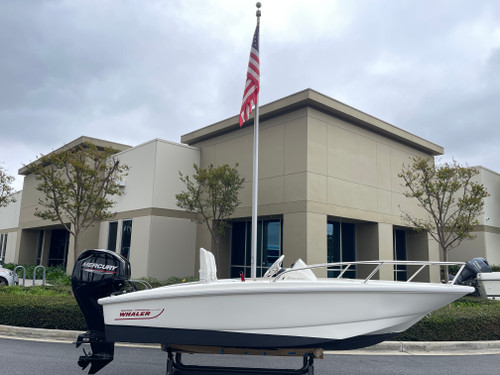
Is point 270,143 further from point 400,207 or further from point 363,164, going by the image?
point 400,207

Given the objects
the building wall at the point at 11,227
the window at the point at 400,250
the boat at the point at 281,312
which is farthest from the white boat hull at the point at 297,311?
the building wall at the point at 11,227

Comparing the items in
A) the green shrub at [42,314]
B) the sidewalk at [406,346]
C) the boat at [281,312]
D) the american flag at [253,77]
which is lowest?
the sidewalk at [406,346]

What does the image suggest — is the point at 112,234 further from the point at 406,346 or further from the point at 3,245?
the point at 3,245

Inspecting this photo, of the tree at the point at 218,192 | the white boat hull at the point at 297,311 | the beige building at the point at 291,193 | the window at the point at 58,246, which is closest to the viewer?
the white boat hull at the point at 297,311

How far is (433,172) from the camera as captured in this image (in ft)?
46.3

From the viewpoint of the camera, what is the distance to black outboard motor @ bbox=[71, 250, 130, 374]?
15.6 feet

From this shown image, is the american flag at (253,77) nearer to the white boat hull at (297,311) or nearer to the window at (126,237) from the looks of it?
the white boat hull at (297,311)

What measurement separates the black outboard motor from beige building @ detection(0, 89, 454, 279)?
9517 millimetres

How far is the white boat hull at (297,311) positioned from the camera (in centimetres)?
402

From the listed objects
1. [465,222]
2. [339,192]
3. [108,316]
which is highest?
[339,192]

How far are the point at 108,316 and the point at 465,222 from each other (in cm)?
1272

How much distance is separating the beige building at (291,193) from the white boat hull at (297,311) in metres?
9.71

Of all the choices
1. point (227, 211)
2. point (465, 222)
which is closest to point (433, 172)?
point (465, 222)

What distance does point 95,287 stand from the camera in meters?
4.82
